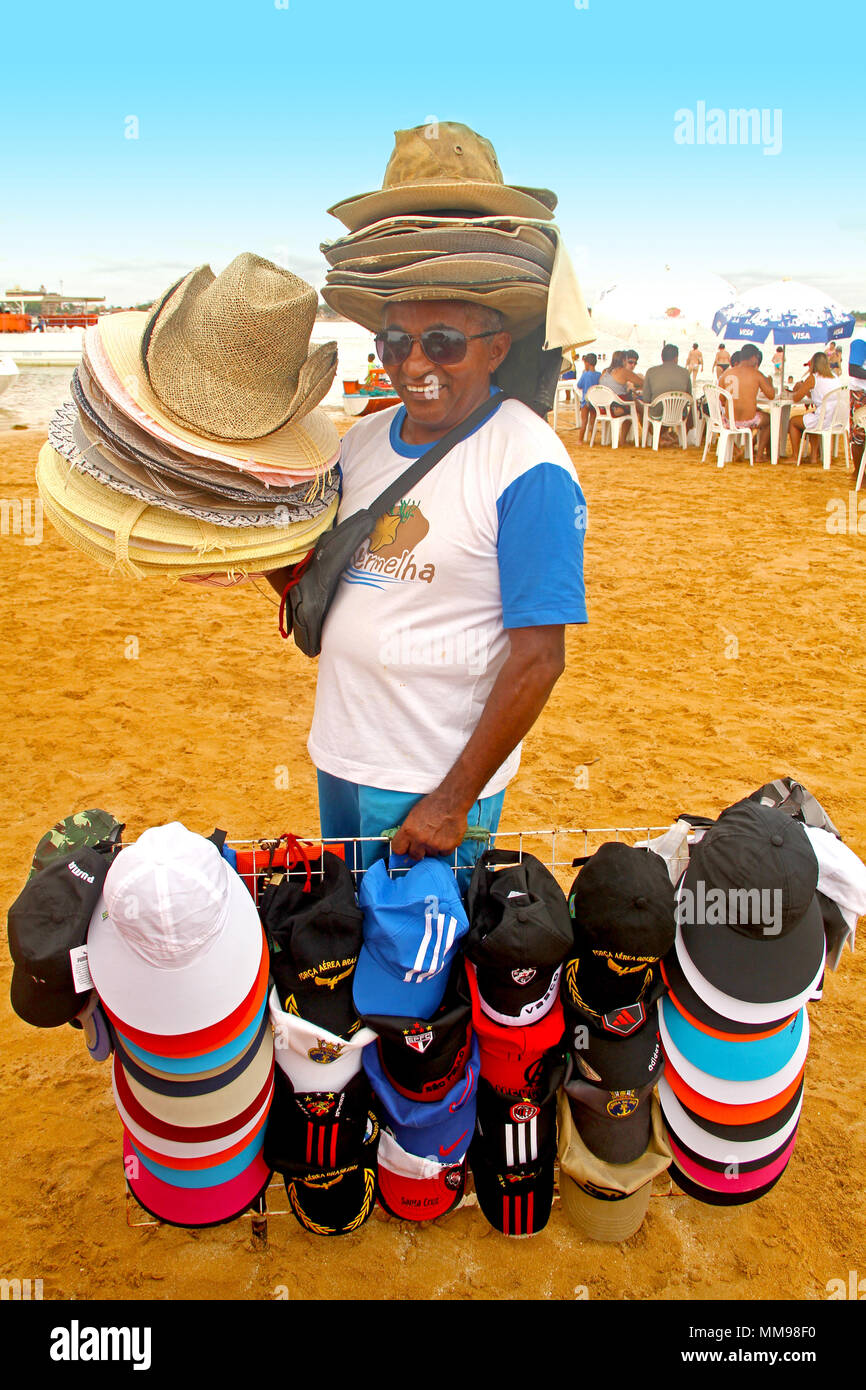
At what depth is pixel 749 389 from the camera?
539 inches

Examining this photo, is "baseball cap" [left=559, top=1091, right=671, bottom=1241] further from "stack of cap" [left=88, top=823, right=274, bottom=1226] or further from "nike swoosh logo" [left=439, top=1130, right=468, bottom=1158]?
"stack of cap" [left=88, top=823, right=274, bottom=1226]

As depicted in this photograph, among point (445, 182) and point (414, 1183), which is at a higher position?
point (445, 182)

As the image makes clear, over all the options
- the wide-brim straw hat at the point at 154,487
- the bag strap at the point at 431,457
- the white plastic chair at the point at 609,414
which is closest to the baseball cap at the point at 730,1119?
the bag strap at the point at 431,457

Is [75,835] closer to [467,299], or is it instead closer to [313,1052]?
[313,1052]

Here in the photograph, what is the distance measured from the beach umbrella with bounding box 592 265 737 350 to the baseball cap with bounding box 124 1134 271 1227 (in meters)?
19.0

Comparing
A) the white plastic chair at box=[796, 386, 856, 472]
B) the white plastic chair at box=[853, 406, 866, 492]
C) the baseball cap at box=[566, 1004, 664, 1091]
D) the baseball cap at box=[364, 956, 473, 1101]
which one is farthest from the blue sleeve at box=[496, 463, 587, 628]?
the white plastic chair at box=[796, 386, 856, 472]

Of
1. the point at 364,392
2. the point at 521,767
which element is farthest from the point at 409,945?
the point at 364,392

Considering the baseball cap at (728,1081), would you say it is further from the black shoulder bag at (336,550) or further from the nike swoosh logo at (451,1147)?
the black shoulder bag at (336,550)

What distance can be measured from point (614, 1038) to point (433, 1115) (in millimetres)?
467

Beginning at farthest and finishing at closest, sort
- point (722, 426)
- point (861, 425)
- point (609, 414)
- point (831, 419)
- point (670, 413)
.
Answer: point (609, 414) < point (670, 413) < point (722, 426) < point (831, 419) < point (861, 425)

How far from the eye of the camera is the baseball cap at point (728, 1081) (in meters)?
2.12

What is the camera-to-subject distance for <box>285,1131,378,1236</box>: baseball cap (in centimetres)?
217

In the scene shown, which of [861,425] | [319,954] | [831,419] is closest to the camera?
[319,954]
